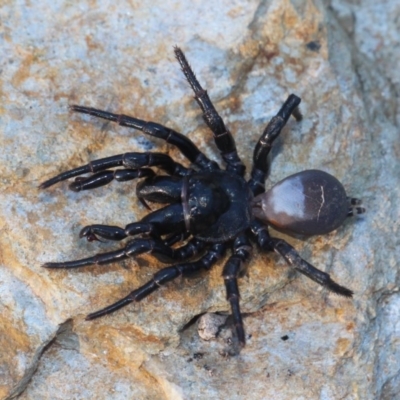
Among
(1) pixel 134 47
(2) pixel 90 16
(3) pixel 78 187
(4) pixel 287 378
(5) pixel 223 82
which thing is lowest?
(4) pixel 287 378

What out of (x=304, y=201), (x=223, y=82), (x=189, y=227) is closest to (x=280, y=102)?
(x=223, y=82)

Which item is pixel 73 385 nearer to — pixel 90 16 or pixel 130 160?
pixel 130 160

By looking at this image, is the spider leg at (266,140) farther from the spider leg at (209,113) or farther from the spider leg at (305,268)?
the spider leg at (305,268)

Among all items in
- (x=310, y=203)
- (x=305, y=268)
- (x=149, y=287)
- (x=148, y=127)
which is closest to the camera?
(x=149, y=287)

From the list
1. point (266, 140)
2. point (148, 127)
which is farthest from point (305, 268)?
point (148, 127)

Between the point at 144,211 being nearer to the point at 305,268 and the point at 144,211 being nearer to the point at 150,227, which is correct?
the point at 150,227

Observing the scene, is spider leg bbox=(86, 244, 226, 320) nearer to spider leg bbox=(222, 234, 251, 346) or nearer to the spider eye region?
spider leg bbox=(222, 234, 251, 346)

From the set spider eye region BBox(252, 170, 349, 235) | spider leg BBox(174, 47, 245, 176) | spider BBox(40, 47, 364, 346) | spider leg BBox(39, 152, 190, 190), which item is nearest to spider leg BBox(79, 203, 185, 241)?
spider BBox(40, 47, 364, 346)
